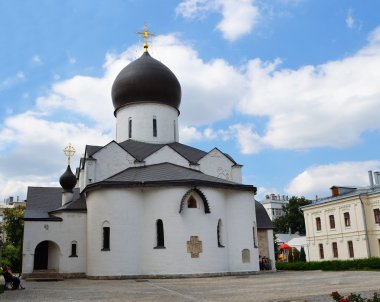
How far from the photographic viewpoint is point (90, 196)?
22.4 meters

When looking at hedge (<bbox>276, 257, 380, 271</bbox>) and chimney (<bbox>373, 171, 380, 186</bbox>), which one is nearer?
hedge (<bbox>276, 257, 380, 271</bbox>)

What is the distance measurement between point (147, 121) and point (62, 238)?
29.4 ft

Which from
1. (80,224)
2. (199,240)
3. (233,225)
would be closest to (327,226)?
(233,225)

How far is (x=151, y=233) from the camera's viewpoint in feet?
68.3

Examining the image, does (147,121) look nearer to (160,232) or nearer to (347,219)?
(160,232)

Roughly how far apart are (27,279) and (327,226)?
85.0 ft

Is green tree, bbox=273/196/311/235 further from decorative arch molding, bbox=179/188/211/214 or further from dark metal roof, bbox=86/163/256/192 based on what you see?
decorative arch molding, bbox=179/188/211/214

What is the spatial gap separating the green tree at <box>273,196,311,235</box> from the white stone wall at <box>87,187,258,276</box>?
4351 centimetres

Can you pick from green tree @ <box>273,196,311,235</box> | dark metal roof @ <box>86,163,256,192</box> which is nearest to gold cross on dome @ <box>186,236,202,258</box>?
dark metal roof @ <box>86,163,256,192</box>

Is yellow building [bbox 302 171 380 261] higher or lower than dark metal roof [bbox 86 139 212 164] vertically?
lower

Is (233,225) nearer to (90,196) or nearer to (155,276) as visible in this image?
(155,276)

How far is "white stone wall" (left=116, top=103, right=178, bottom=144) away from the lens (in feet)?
90.8

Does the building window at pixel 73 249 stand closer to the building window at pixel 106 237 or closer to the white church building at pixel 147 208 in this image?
the white church building at pixel 147 208

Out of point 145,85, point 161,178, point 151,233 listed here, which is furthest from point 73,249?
point 145,85
